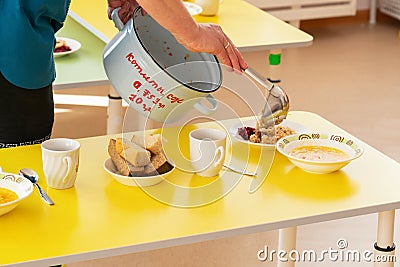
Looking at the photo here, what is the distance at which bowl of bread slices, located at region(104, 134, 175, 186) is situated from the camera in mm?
1715

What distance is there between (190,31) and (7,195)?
471mm

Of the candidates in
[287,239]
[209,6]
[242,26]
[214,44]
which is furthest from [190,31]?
[209,6]

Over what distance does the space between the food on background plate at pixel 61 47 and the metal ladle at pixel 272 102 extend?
1.13 m

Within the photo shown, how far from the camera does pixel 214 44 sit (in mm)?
1677

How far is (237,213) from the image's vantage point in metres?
1.62

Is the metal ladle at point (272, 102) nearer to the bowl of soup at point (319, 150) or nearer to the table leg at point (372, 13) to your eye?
the bowl of soup at point (319, 150)

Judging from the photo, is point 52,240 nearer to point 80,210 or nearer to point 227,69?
point 80,210

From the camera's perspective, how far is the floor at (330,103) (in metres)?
2.68

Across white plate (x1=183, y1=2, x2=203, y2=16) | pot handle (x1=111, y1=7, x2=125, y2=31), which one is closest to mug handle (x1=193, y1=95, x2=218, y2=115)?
pot handle (x1=111, y1=7, x2=125, y2=31)

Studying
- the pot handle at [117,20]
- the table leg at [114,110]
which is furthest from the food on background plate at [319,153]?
the table leg at [114,110]

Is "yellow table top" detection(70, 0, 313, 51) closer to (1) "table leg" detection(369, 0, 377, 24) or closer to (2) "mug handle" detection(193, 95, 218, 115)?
(2) "mug handle" detection(193, 95, 218, 115)

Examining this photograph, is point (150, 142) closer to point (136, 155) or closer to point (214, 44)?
point (136, 155)

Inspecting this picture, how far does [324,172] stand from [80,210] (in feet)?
1.74

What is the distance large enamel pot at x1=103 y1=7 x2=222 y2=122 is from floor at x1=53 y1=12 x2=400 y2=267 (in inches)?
35.4
